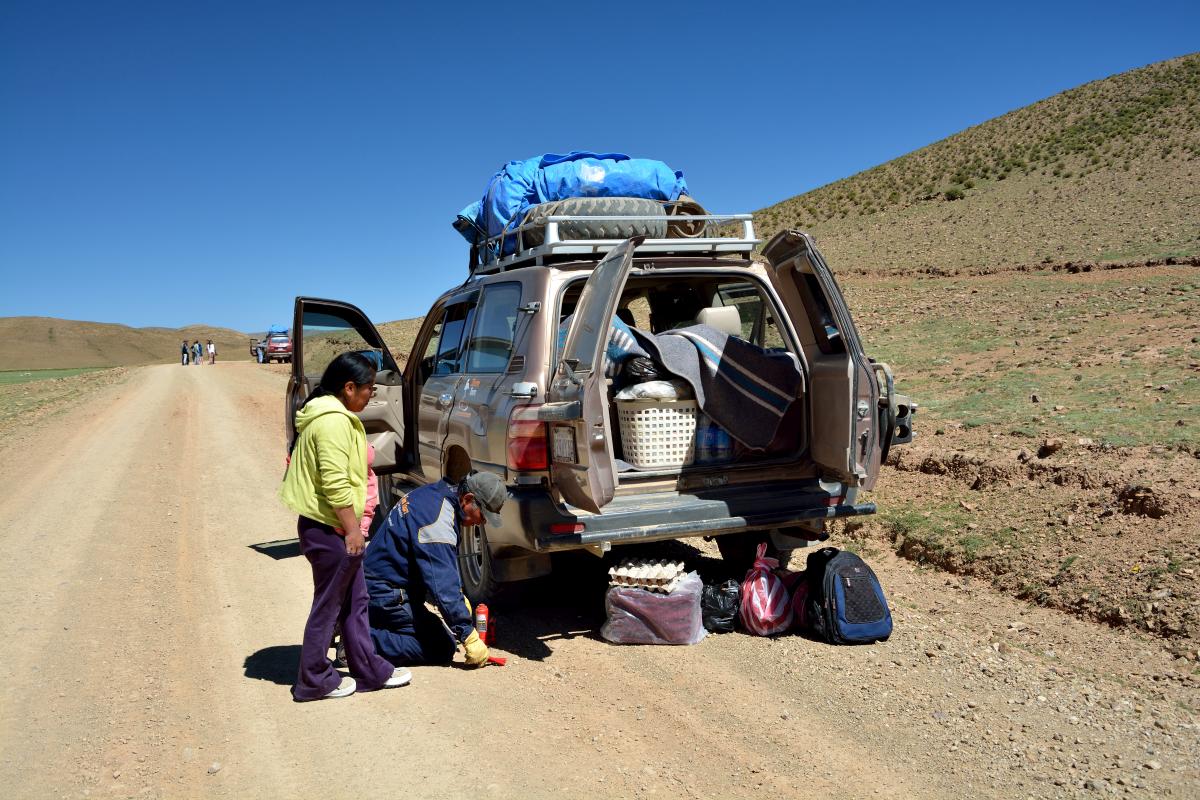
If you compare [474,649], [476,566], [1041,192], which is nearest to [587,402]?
[474,649]

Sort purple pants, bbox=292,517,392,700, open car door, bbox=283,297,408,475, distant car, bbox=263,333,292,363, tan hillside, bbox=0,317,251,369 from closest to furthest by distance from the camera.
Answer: purple pants, bbox=292,517,392,700, open car door, bbox=283,297,408,475, distant car, bbox=263,333,292,363, tan hillside, bbox=0,317,251,369

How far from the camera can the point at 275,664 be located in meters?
5.05

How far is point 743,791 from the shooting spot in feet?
11.6

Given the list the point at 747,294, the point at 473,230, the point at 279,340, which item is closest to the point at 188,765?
the point at 747,294

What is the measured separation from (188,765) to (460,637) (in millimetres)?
1407

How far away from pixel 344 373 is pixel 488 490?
92cm

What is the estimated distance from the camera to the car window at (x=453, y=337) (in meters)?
6.50

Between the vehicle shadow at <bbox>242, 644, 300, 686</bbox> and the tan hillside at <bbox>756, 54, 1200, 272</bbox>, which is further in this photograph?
the tan hillside at <bbox>756, 54, 1200, 272</bbox>

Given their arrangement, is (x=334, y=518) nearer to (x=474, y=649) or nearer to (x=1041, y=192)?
(x=474, y=649)

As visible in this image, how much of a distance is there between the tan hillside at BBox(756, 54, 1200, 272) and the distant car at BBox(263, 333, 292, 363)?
2428 cm

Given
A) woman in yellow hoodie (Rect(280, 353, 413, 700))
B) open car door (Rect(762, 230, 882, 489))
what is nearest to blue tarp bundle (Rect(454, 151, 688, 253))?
open car door (Rect(762, 230, 882, 489))

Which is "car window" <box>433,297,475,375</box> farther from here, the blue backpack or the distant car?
the distant car

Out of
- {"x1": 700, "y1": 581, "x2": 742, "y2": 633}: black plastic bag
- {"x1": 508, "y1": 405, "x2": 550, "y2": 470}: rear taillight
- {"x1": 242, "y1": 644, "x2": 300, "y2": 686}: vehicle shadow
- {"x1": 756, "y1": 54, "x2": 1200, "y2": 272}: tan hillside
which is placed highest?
{"x1": 756, "y1": 54, "x2": 1200, "y2": 272}: tan hillside

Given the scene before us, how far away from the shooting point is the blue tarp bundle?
21.4ft
